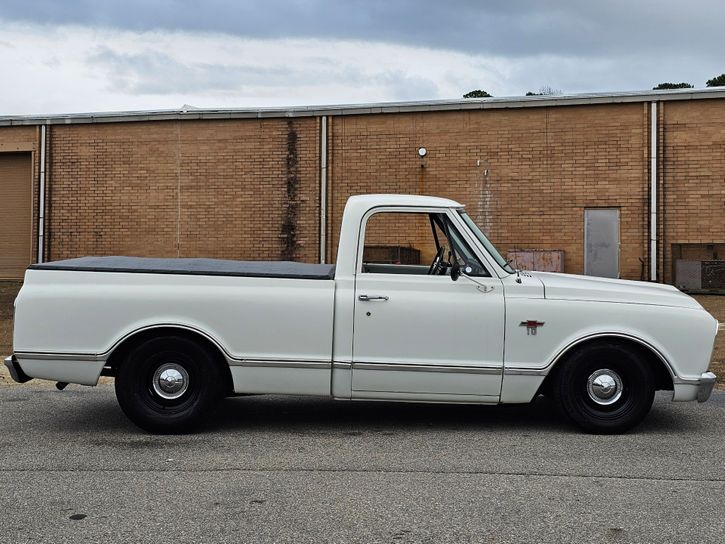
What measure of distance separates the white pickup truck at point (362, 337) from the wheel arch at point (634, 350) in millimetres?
12

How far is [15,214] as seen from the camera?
71.9 ft

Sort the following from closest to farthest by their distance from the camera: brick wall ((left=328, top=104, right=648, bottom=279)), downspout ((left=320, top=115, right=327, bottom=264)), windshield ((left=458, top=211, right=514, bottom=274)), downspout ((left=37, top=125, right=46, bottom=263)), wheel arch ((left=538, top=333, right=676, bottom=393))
Result: wheel arch ((left=538, top=333, right=676, bottom=393))
windshield ((left=458, top=211, right=514, bottom=274))
brick wall ((left=328, top=104, right=648, bottom=279))
downspout ((left=320, top=115, right=327, bottom=264))
downspout ((left=37, top=125, right=46, bottom=263))

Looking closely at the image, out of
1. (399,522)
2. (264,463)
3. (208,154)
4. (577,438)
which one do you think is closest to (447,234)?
(577,438)

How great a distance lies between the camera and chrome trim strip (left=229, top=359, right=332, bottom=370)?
6051 mm

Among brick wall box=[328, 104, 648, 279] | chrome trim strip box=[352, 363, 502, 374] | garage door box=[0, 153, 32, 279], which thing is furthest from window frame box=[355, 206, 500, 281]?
garage door box=[0, 153, 32, 279]

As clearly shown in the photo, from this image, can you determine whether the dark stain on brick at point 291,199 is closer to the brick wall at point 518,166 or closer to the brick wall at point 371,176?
the brick wall at point 371,176

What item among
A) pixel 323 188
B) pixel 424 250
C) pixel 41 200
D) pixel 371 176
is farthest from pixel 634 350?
pixel 41 200

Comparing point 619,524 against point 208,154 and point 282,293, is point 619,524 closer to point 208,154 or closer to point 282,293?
point 282,293

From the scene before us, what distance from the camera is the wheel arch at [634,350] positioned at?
598 centimetres

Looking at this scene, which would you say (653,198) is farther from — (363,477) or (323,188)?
(363,477)

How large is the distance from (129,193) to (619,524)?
1854cm

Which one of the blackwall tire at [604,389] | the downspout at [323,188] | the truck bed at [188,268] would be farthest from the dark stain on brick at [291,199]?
the blackwall tire at [604,389]

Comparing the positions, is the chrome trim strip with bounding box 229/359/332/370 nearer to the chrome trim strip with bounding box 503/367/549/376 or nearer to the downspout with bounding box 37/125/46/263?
the chrome trim strip with bounding box 503/367/549/376

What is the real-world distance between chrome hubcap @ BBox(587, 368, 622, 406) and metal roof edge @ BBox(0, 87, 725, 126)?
13.7 meters
